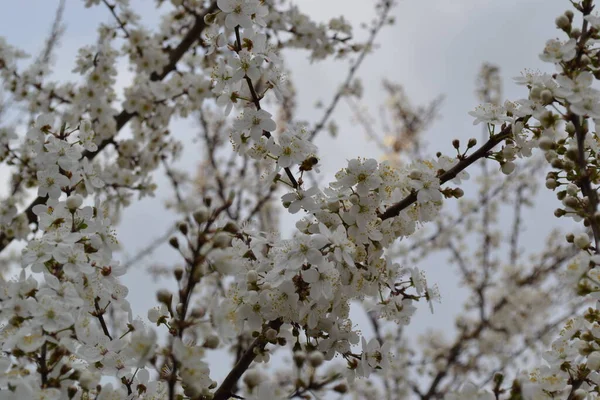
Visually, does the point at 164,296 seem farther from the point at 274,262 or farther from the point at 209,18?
the point at 209,18

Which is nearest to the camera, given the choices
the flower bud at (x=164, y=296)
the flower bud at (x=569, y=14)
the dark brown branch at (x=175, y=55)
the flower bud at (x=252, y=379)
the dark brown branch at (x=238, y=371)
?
the flower bud at (x=252, y=379)

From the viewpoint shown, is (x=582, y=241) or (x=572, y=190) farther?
(x=572, y=190)

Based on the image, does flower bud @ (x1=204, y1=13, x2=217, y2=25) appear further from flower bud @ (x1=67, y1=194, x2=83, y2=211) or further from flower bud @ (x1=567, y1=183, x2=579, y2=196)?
flower bud @ (x1=567, y1=183, x2=579, y2=196)

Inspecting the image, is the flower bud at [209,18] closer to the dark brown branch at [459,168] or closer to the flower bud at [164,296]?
the dark brown branch at [459,168]

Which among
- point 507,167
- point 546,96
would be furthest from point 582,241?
point 546,96

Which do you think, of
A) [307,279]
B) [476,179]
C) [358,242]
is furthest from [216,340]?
[476,179]

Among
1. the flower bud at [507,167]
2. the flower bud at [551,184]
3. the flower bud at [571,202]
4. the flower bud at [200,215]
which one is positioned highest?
the flower bud at [507,167]

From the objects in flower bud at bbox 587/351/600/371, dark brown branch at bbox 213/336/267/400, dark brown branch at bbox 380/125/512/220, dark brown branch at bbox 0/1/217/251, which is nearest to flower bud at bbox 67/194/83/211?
dark brown branch at bbox 213/336/267/400

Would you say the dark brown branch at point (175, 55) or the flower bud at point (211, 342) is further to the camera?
the dark brown branch at point (175, 55)

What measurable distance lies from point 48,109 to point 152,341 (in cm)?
327

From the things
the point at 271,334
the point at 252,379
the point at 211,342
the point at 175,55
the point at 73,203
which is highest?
the point at 175,55

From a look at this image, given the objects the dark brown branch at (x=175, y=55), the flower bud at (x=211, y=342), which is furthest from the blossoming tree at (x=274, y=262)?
the dark brown branch at (x=175, y=55)

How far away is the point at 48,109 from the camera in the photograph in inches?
156

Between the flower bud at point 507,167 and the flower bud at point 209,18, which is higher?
the flower bud at point 209,18
